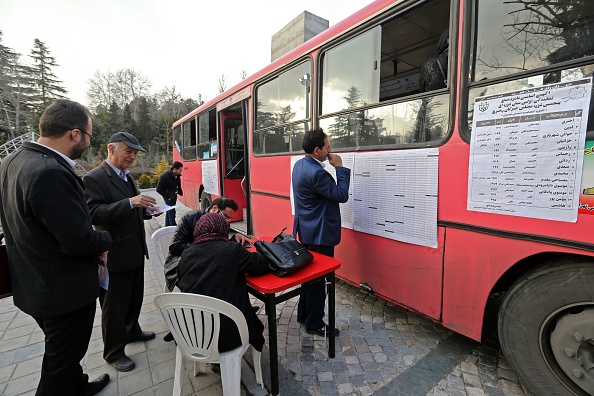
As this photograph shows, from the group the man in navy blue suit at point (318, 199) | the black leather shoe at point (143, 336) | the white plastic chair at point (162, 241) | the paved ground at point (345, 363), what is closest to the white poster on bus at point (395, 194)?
the man in navy blue suit at point (318, 199)

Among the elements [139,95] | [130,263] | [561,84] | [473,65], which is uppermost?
[139,95]

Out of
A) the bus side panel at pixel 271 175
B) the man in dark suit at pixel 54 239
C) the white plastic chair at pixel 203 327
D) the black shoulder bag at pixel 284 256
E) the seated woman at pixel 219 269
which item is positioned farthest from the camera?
the bus side panel at pixel 271 175

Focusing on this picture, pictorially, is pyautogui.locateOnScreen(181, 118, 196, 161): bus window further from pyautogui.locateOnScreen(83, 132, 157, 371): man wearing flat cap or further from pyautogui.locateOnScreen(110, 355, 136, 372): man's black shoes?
pyautogui.locateOnScreen(110, 355, 136, 372): man's black shoes

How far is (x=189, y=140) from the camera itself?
8188mm

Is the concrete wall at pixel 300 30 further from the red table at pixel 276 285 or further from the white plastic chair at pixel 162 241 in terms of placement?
the red table at pixel 276 285

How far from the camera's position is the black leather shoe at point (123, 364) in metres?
2.37

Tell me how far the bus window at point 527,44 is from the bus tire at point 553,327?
1070 millimetres

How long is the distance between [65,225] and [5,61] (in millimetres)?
43182

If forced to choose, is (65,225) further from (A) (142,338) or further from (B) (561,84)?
(B) (561,84)

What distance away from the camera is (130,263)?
244cm

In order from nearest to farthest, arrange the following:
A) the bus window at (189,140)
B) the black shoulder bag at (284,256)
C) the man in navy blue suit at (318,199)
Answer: the black shoulder bag at (284,256) → the man in navy blue suit at (318,199) → the bus window at (189,140)

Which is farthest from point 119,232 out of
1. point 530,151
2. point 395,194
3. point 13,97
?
point 13,97

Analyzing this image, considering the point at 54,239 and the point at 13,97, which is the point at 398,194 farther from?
the point at 13,97

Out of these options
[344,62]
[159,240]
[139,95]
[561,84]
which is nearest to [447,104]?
[561,84]
